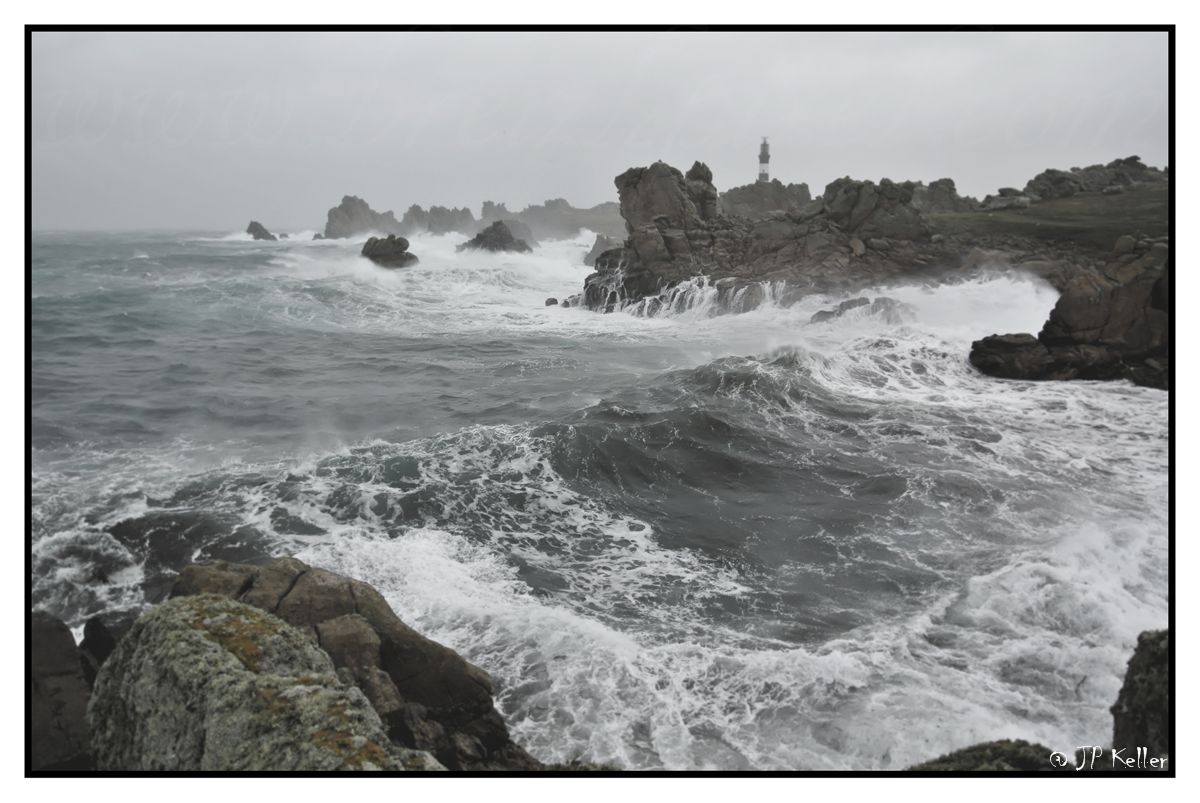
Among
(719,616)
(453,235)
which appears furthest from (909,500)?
(453,235)

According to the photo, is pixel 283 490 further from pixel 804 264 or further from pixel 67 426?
pixel 804 264

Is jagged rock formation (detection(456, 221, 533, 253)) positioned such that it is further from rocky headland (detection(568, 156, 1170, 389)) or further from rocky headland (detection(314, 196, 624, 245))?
rocky headland (detection(568, 156, 1170, 389))

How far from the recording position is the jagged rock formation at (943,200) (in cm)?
4550

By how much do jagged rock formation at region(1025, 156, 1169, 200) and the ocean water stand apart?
94.0 ft

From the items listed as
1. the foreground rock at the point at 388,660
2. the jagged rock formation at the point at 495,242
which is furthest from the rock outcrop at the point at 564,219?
the foreground rock at the point at 388,660

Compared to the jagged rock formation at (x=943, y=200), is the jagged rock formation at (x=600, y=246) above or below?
below

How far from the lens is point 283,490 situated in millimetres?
10242

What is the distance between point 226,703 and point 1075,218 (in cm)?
3776

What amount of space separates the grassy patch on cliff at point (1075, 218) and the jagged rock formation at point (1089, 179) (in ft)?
5.22

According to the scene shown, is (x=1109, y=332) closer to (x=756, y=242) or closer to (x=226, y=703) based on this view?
(x=756, y=242)

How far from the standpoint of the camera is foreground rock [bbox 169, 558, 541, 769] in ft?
17.3
